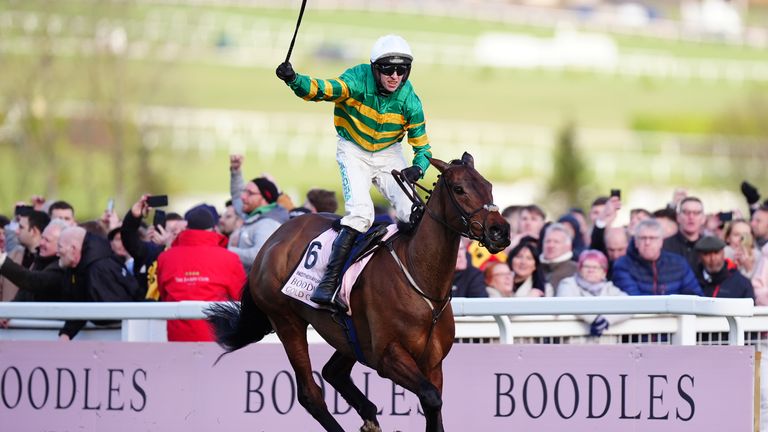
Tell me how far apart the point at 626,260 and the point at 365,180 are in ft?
9.17

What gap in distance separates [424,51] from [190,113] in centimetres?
1983

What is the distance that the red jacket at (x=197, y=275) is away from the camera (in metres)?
9.96

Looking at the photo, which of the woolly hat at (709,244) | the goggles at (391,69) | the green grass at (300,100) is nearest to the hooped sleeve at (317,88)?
the goggles at (391,69)

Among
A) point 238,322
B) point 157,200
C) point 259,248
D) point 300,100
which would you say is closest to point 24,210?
point 157,200

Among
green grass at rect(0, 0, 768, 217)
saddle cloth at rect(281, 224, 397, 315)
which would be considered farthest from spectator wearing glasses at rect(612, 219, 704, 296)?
green grass at rect(0, 0, 768, 217)

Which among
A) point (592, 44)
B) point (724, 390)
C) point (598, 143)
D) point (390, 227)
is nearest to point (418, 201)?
point (390, 227)

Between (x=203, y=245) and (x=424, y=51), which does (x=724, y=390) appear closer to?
(x=203, y=245)

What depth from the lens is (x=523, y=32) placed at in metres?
82.4

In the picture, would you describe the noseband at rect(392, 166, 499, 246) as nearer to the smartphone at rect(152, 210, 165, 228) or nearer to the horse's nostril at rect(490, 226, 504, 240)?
the horse's nostril at rect(490, 226, 504, 240)

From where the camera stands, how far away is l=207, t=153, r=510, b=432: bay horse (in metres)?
7.57

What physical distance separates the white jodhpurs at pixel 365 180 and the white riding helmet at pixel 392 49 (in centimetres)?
60

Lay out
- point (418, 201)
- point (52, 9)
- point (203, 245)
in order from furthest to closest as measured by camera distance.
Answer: point (52, 9)
point (203, 245)
point (418, 201)

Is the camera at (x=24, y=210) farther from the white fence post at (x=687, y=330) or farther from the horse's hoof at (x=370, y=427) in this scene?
the white fence post at (x=687, y=330)

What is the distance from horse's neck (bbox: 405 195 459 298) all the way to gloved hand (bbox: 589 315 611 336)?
153 cm
